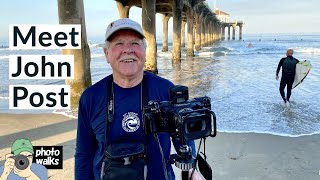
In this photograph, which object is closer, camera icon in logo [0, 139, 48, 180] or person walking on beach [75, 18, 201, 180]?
person walking on beach [75, 18, 201, 180]

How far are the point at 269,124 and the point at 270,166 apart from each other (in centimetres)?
256

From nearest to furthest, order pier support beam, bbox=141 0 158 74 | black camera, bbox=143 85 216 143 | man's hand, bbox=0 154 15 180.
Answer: black camera, bbox=143 85 216 143 < man's hand, bbox=0 154 15 180 < pier support beam, bbox=141 0 158 74

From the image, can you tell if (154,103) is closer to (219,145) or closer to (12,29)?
(219,145)

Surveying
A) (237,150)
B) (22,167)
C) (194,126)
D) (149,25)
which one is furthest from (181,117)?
(149,25)

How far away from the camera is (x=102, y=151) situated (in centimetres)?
199

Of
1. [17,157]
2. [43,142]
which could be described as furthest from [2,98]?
[17,157]

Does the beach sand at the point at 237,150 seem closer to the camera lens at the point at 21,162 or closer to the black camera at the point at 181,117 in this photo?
the camera lens at the point at 21,162

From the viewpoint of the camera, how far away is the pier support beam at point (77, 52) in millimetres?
8156

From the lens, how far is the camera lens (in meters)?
3.46

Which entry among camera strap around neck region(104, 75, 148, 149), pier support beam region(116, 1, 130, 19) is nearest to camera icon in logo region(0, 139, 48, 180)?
camera strap around neck region(104, 75, 148, 149)

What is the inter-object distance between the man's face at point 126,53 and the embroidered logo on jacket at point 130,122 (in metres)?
0.24

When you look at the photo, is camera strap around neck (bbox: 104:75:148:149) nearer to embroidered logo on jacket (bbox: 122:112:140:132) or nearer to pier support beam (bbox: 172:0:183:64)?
embroidered logo on jacket (bbox: 122:112:140:132)

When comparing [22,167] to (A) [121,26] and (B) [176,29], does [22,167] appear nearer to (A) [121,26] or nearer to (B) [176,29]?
(A) [121,26]

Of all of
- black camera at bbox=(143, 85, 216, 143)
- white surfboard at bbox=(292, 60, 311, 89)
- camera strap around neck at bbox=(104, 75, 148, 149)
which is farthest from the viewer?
white surfboard at bbox=(292, 60, 311, 89)
